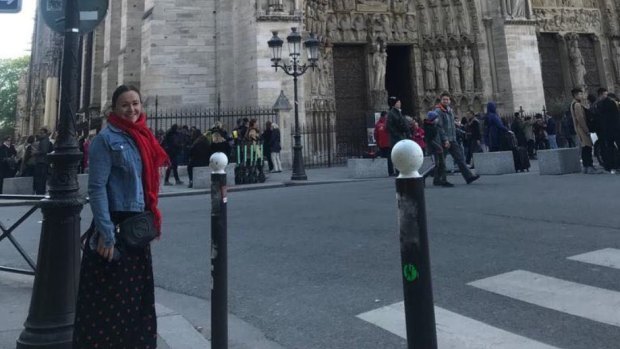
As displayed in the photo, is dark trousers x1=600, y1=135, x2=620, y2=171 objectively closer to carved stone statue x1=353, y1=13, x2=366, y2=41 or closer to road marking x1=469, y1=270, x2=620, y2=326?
road marking x1=469, y1=270, x2=620, y2=326

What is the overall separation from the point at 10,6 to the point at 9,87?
7616cm

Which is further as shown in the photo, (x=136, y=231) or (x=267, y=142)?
(x=267, y=142)

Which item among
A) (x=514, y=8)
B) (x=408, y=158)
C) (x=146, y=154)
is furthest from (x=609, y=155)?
(x=514, y=8)

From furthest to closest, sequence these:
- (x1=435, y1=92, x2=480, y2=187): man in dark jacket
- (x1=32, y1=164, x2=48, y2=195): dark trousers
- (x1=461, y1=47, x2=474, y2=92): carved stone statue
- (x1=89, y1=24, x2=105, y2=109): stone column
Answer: (x1=89, y1=24, x2=105, y2=109): stone column → (x1=461, y1=47, x2=474, y2=92): carved stone statue → (x1=32, y1=164, x2=48, y2=195): dark trousers → (x1=435, y1=92, x2=480, y2=187): man in dark jacket

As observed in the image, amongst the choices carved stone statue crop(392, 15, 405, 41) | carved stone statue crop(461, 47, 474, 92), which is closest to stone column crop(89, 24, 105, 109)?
carved stone statue crop(392, 15, 405, 41)

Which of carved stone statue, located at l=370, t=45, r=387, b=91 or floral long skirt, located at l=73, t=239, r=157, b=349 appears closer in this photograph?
floral long skirt, located at l=73, t=239, r=157, b=349

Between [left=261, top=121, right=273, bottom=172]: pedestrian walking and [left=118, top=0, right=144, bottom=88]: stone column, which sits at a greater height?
[left=118, top=0, right=144, bottom=88]: stone column

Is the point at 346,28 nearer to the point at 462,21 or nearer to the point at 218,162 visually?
the point at 462,21

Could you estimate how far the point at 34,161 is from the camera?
13.4 m

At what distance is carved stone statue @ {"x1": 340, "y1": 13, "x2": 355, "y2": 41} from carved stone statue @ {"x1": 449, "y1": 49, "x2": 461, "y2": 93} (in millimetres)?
4821

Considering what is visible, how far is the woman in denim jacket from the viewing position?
7.25 ft

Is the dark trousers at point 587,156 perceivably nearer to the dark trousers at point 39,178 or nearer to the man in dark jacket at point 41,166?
the man in dark jacket at point 41,166

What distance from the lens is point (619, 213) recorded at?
19.2 ft

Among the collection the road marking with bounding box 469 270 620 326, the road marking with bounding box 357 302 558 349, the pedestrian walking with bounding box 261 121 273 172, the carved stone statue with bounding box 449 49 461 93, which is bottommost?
the road marking with bounding box 357 302 558 349
